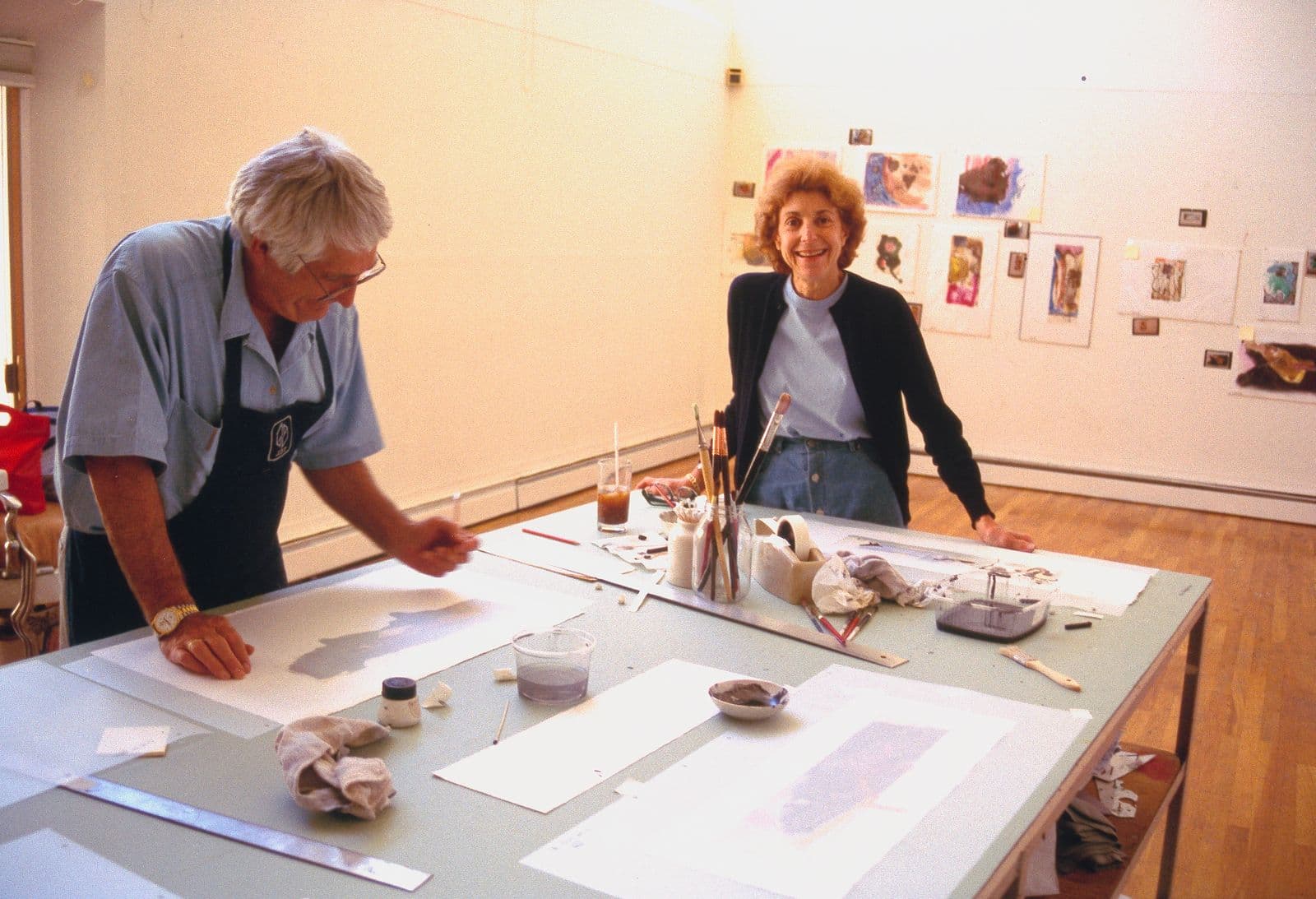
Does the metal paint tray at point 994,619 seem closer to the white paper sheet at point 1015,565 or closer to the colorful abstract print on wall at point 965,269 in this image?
the white paper sheet at point 1015,565

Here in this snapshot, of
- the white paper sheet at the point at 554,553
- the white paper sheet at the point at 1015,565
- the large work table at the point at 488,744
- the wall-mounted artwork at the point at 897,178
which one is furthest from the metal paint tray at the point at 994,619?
the wall-mounted artwork at the point at 897,178

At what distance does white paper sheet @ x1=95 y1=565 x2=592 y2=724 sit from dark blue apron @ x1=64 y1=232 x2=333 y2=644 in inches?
5.0

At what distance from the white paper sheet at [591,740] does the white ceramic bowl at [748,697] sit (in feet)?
0.08

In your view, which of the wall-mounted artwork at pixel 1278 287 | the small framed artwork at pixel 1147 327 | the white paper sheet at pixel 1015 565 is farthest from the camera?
the small framed artwork at pixel 1147 327

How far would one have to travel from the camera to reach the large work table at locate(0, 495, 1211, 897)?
1139mm

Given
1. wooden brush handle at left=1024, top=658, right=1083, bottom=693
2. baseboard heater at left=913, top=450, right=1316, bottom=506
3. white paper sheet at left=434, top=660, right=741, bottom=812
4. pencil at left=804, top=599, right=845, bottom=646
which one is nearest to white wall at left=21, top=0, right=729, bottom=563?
baseboard heater at left=913, top=450, right=1316, bottom=506

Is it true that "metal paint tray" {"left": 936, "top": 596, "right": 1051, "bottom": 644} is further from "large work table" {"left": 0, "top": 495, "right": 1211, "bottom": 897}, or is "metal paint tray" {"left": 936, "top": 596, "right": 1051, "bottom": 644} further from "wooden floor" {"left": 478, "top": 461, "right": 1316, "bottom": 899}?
"wooden floor" {"left": 478, "top": 461, "right": 1316, "bottom": 899}

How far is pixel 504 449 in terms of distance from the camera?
217 inches

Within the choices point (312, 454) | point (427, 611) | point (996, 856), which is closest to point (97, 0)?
point (312, 454)

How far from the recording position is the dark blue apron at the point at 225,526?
1.83 m

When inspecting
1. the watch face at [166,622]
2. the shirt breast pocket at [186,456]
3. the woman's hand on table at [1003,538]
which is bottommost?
the woman's hand on table at [1003,538]

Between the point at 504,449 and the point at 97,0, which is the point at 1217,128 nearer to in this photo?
the point at 504,449

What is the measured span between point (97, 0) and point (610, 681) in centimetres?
291

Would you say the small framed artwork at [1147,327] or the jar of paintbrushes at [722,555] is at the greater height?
the small framed artwork at [1147,327]
